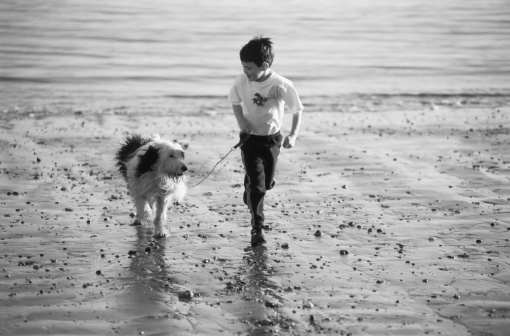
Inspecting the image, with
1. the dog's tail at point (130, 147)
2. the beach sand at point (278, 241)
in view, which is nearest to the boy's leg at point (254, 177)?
Result: the beach sand at point (278, 241)

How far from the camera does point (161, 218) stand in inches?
299

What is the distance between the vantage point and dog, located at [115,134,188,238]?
757 centimetres

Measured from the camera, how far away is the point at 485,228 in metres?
7.55

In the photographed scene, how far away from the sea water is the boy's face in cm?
918

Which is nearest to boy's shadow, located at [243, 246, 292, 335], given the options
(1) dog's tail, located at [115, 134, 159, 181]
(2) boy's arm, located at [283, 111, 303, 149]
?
(2) boy's arm, located at [283, 111, 303, 149]

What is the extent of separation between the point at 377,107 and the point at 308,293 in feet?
33.2

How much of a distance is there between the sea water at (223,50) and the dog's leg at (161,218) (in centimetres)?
855

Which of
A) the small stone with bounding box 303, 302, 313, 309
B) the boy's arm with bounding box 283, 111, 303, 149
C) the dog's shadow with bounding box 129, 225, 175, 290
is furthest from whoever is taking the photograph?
the boy's arm with bounding box 283, 111, 303, 149

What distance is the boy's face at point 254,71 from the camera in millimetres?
7035

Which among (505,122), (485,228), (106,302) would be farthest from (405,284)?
(505,122)

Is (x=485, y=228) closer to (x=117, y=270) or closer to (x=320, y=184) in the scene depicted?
(x=320, y=184)

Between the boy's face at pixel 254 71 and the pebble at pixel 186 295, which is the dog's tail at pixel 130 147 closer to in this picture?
the boy's face at pixel 254 71

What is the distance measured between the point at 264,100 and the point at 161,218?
1.56 meters

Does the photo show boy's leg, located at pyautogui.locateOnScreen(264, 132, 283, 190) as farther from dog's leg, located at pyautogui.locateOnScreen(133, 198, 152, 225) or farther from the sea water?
the sea water
